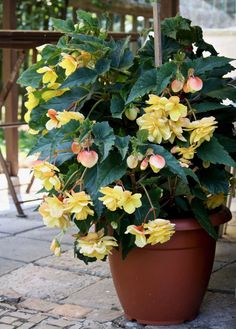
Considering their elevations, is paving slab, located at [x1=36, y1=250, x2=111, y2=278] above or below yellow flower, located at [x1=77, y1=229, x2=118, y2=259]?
below

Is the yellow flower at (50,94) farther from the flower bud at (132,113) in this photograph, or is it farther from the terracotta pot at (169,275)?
the terracotta pot at (169,275)

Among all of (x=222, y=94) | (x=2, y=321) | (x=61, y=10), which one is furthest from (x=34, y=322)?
(x=61, y=10)

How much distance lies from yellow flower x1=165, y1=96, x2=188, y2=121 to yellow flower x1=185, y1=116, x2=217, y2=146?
54 millimetres

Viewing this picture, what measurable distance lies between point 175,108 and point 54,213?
1.63ft

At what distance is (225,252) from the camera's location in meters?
3.30

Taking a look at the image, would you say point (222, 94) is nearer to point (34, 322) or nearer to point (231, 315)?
point (231, 315)

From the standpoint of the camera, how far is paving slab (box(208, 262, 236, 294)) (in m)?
2.77

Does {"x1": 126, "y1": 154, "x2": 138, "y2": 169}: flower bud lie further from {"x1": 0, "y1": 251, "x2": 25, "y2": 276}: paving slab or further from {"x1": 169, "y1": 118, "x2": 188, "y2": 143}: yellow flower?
{"x1": 0, "y1": 251, "x2": 25, "y2": 276}: paving slab

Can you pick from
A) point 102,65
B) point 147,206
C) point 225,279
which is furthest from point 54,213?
point 225,279

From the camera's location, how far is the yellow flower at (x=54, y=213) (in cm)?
209

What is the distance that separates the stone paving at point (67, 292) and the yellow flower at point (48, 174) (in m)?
0.59

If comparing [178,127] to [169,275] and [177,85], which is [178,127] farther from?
[169,275]

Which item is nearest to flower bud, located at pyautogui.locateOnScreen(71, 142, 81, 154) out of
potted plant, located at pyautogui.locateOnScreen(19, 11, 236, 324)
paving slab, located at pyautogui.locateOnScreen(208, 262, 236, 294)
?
potted plant, located at pyautogui.locateOnScreen(19, 11, 236, 324)

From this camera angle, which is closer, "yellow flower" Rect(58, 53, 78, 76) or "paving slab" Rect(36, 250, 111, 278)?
"yellow flower" Rect(58, 53, 78, 76)
